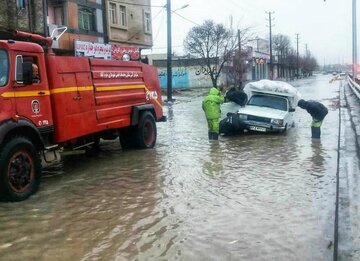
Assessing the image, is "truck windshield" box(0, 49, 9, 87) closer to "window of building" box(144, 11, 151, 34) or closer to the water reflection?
the water reflection

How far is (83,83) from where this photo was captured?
9.13 meters

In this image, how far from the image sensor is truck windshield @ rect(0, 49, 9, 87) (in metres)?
7.12

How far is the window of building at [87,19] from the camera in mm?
27334

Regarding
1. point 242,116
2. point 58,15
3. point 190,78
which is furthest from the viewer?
point 190,78

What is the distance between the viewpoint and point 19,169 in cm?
725

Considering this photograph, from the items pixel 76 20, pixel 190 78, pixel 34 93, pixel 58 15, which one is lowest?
pixel 190 78

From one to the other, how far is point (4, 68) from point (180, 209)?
3371 millimetres

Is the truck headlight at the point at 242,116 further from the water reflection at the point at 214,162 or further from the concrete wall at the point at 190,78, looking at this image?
the concrete wall at the point at 190,78

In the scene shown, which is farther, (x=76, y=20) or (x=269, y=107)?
(x=76, y=20)

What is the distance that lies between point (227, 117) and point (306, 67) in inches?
5106

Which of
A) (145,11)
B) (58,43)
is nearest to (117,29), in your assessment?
(145,11)

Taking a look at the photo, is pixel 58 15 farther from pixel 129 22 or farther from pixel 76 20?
pixel 129 22

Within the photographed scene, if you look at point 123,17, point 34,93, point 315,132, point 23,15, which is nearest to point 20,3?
point 23,15

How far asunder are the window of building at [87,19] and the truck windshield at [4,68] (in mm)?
20578
